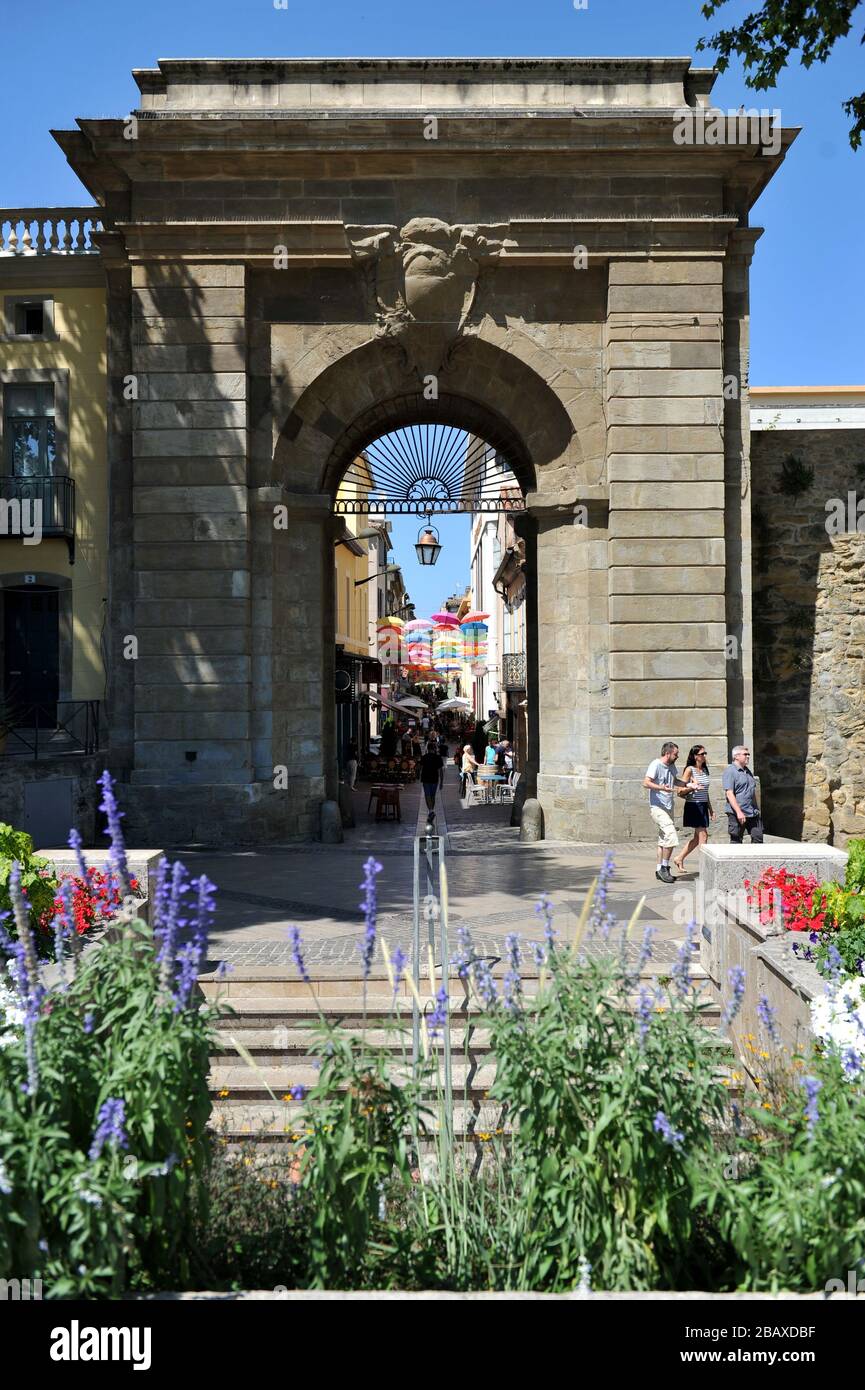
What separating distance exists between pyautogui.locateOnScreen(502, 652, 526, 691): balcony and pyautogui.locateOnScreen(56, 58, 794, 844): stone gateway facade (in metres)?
16.5

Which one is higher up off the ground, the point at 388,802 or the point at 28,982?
the point at 28,982

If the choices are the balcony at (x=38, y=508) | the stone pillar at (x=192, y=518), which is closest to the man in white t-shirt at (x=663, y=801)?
the stone pillar at (x=192, y=518)

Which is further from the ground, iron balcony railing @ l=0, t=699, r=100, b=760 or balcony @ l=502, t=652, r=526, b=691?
balcony @ l=502, t=652, r=526, b=691

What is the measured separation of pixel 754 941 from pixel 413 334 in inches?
444

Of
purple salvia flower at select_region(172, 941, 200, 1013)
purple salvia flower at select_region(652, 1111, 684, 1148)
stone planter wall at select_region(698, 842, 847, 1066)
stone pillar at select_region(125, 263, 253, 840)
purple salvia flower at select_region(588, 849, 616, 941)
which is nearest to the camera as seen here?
purple salvia flower at select_region(652, 1111, 684, 1148)

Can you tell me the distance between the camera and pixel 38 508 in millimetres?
16844

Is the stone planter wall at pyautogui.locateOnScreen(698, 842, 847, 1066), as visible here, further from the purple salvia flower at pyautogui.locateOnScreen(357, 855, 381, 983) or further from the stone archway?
the stone archway

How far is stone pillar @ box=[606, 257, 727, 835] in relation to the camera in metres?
15.2

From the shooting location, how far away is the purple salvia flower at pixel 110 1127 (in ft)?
10.1

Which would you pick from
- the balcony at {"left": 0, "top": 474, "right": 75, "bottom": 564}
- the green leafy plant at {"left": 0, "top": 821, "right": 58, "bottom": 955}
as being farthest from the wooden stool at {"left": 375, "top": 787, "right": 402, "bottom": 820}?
the green leafy plant at {"left": 0, "top": 821, "right": 58, "bottom": 955}

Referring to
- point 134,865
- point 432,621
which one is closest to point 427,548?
point 134,865

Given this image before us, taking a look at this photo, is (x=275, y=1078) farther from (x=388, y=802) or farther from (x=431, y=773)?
(x=388, y=802)

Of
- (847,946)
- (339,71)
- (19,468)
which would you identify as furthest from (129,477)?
(847,946)

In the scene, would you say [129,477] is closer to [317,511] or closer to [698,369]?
[317,511]
